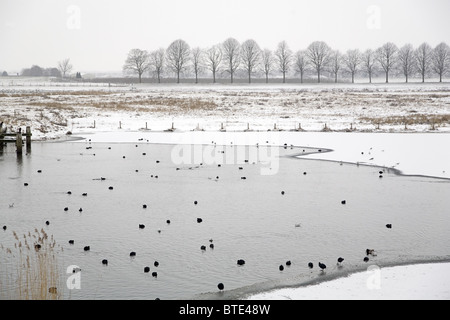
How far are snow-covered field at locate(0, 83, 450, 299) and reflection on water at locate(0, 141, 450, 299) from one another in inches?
57.5

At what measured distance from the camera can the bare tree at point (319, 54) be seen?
16334 cm

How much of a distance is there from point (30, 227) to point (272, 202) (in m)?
8.71

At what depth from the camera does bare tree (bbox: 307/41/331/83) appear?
163 meters

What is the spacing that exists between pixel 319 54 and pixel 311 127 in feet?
386

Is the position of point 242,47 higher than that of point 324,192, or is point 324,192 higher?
point 242,47

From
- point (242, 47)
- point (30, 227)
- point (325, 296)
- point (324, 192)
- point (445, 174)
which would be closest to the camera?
point (325, 296)

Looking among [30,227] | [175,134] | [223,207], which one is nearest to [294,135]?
[175,134]

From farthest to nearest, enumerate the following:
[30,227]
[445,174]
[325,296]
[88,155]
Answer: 1. [88,155]
2. [445,174]
3. [30,227]
4. [325,296]

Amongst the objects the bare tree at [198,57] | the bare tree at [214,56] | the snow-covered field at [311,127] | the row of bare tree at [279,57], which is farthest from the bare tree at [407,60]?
the snow-covered field at [311,127]

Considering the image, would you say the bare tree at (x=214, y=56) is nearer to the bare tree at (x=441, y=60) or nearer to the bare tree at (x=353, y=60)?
the bare tree at (x=353, y=60)

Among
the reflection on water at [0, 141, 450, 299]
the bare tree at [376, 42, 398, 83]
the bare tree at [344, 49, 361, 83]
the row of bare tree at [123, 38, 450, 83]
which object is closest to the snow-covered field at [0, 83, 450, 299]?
the reflection on water at [0, 141, 450, 299]

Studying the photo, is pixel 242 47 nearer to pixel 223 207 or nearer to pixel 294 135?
pixel 294 135

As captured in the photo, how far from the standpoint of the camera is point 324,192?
21.7 m
